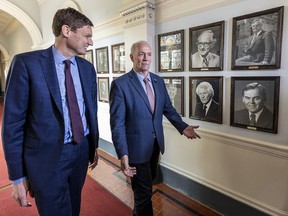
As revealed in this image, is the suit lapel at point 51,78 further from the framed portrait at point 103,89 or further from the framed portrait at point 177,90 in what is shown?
the framed portrait at point 103,89

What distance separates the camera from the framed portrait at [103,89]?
349 cm

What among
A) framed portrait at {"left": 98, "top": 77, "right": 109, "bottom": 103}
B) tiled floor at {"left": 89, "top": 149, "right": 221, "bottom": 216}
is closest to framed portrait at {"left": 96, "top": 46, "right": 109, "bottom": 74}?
framed portrait at {"left": 98, "top": 77, "right": 109, "bottom": 103}

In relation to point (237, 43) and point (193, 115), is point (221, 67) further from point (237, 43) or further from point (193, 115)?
point (193, 115)

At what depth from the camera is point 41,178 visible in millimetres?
Result: 1171

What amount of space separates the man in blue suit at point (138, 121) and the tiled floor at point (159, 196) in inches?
21.7

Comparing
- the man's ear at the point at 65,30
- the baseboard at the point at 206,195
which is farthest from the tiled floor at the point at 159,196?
the man's ear at the point at 65,30

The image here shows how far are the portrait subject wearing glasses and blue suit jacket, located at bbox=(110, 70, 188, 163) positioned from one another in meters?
0.70

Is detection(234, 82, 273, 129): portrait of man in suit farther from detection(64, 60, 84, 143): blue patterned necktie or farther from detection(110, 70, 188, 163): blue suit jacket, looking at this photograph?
detection(64, 60, 84, 143): blue patterned necktie

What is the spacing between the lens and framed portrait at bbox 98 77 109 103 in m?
3.49

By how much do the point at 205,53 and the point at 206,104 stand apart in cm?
50

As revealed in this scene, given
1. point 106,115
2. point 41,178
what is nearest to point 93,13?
point 106,115

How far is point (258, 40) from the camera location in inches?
62.6

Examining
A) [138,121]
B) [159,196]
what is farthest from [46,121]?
[159,196]

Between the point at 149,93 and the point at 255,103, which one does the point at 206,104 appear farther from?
the point at 149,93
